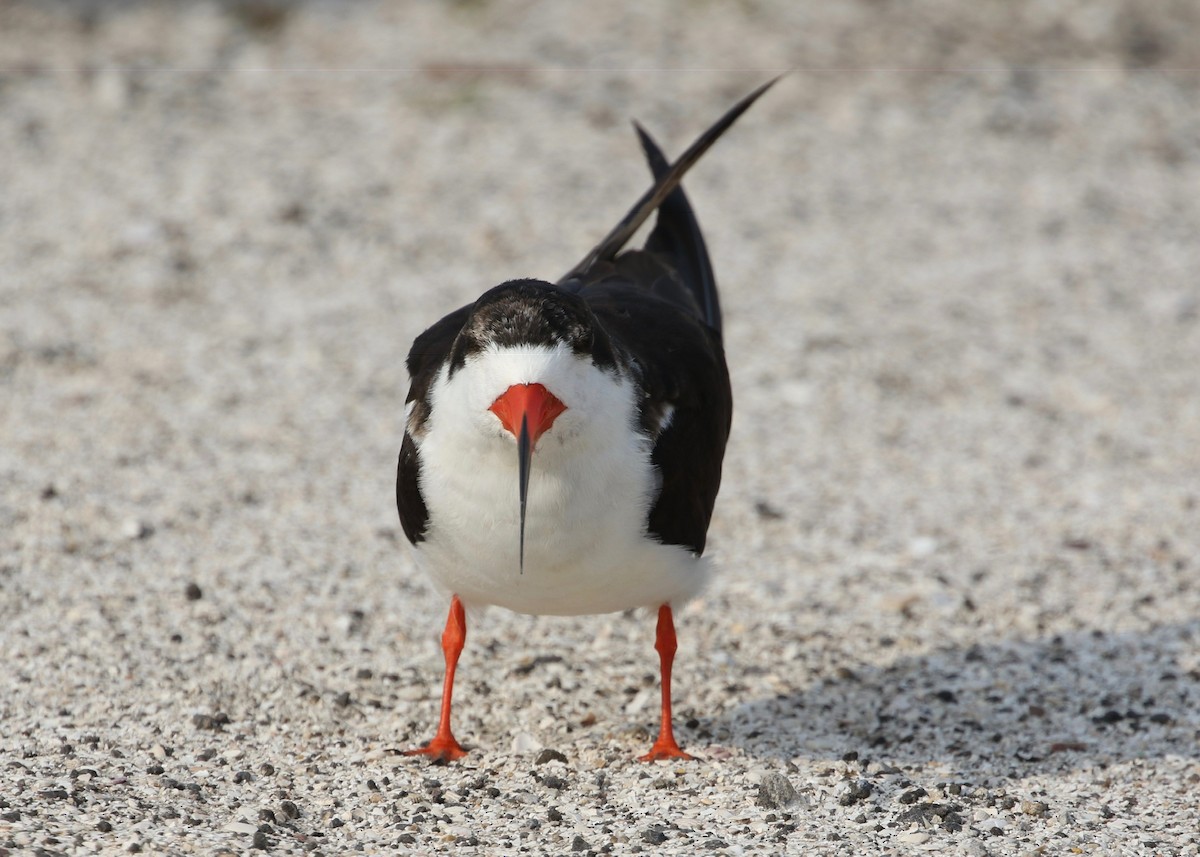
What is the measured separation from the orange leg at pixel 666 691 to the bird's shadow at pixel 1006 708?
0.23 metres

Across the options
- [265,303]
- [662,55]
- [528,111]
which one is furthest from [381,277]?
[662,55]

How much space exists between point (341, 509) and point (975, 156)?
5.01 meters

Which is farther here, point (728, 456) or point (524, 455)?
point (728, 456)

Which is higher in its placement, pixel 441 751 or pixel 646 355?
pixel 646 355

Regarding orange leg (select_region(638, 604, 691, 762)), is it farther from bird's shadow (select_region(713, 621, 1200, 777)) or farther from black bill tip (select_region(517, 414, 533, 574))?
black bill tip (select_region(517, 414, 533, 574))

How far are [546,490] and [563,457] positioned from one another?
9 cm

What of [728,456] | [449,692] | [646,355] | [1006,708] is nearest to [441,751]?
[449,692]

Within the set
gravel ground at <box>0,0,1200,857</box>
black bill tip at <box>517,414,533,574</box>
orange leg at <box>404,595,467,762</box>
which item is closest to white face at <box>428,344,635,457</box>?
black bill tip at <box>517,414,533,574</box>

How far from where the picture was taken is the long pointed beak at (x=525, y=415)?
318 centimetres

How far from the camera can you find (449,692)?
13.8 feet

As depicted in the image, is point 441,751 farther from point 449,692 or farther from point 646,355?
point 646,355

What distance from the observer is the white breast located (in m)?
3.37

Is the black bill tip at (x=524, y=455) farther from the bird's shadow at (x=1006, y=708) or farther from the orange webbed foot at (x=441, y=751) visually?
the bird's shadow at (x=1006, y=708)

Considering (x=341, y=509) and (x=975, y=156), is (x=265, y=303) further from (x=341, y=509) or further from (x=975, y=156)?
(x=975, y=156)
